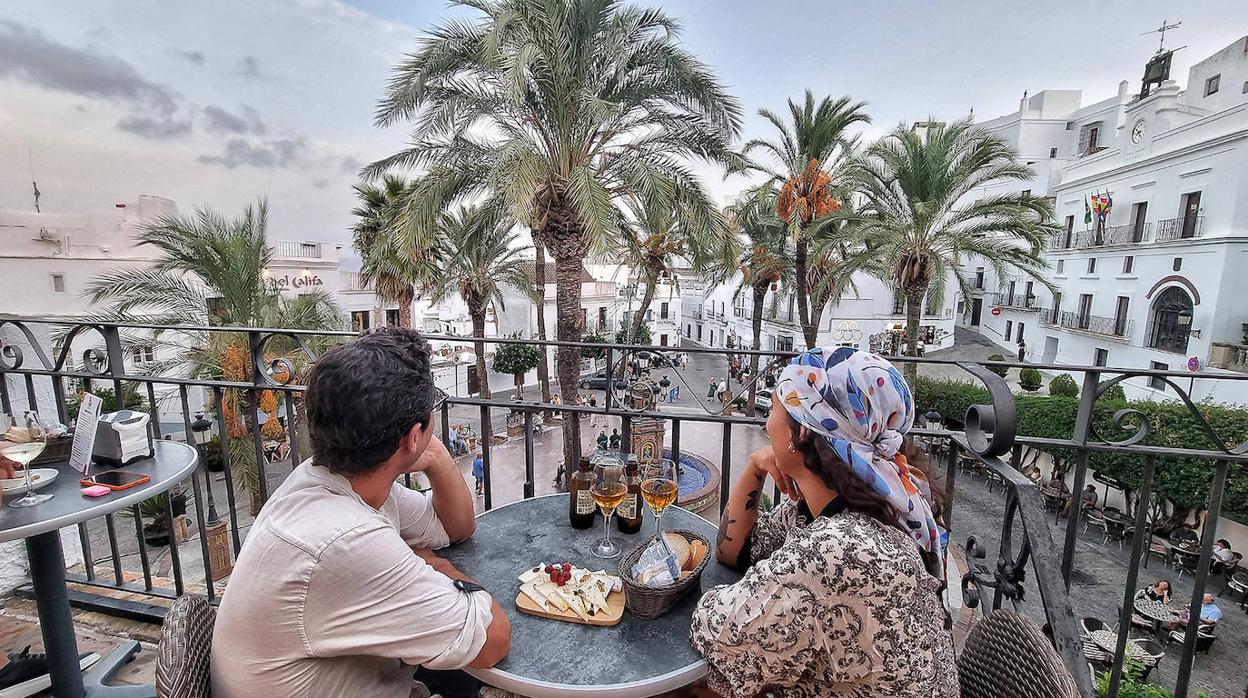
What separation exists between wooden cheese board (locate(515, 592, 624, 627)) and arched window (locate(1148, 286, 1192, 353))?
2545 centimetres

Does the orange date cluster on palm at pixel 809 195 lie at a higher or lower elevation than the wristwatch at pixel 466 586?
higher

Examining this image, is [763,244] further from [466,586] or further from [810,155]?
[466,586]

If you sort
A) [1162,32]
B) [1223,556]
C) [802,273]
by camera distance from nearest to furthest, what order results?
[1223,556] → [802,273] → [1162,32]

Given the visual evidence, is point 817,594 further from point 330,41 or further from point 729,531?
point 330,41

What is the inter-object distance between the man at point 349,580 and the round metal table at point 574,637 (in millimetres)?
100

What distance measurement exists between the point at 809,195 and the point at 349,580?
1525cm

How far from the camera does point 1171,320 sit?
60.8 feet

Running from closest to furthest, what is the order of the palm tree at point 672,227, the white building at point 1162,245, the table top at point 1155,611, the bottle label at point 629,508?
the bottle label at point 629,508 → the table top at point 1155,611 → the palm tree at point 672,227 → the white building at point 1162,245

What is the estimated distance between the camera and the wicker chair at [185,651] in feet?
3.03

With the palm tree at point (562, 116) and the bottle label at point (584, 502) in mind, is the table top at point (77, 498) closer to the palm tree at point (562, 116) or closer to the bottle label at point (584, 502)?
the bottle label at point (584, 502)

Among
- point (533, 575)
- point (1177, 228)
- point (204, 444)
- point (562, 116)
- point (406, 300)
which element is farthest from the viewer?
point (1177, 228)

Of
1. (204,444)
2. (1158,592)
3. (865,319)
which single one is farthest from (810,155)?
(865,319)

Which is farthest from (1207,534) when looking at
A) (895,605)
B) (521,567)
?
(521,567)

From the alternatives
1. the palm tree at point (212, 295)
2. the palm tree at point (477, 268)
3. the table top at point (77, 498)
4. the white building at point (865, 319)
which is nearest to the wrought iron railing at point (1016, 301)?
the white building at point (865, 319)
